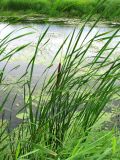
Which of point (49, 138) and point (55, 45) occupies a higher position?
point (55, 45)

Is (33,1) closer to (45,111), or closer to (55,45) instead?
(55,45)

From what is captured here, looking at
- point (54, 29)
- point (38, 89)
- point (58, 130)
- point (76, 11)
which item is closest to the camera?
point (58, 130)

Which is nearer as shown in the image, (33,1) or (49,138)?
(49,138)

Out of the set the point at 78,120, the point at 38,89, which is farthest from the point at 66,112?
the point at 38,89

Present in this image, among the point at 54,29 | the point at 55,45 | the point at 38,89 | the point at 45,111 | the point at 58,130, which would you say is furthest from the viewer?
the point at 54,29

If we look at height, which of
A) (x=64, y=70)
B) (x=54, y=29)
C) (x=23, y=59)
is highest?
(x=54, y=29)

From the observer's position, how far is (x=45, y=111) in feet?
3.86

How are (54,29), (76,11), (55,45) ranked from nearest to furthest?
(55,45) < (54,29) < (76,11)

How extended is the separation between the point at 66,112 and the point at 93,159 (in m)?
0.34

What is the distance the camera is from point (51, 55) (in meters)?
4.67

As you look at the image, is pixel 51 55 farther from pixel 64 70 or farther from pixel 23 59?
pixel 64 70

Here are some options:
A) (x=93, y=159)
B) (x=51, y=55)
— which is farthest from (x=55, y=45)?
(x=93, y=159)

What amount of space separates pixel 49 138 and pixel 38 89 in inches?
92.6

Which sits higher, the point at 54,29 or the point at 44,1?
the point at 44,1
